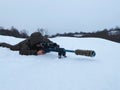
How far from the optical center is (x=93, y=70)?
15.9 feet

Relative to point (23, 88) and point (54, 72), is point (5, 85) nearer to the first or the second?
point (23, 88)

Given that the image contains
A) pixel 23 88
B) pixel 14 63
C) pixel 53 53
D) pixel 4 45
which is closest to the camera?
pixel 23 88

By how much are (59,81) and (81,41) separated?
5143 millimetres

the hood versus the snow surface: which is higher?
the hood

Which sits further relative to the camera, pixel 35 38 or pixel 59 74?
pixel 35 38

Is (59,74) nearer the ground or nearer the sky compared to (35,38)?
nearer the ground

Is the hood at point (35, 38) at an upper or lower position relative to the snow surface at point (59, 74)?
upper

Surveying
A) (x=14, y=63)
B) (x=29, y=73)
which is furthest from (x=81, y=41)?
(x=29, y=73)

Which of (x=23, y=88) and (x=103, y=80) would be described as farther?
A: (x=103, y=80)

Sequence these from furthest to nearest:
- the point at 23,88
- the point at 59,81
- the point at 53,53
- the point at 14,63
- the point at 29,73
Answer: the point at 53,53 → the point at 14,63 → the point at 29,73 → the point at 59,81 → the point at 23,88

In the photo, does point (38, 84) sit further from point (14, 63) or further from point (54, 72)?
point (14, 63)

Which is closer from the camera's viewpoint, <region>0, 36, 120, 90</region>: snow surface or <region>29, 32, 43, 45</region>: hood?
<region>0, 36, 120, 90</region>: snow surface

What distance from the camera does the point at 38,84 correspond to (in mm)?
4043

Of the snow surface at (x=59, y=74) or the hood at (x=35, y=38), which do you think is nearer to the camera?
the snow surface at (x=59, y=74)
